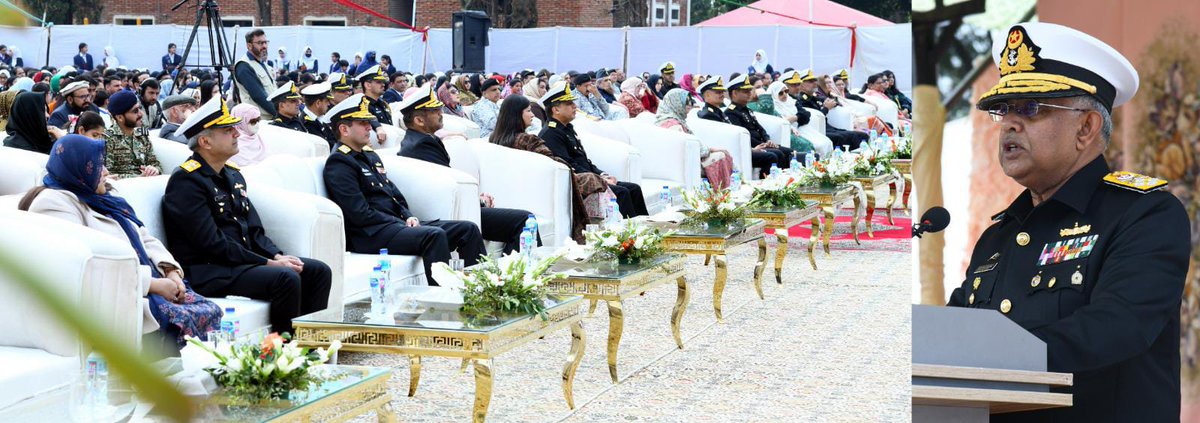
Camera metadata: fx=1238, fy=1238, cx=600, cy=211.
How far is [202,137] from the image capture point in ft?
15.5

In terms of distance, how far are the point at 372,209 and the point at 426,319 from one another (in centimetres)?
196

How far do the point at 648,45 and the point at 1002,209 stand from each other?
1954 centimetres

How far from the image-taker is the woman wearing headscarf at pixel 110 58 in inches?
629

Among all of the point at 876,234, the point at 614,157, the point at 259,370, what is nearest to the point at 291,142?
the point at 614,157

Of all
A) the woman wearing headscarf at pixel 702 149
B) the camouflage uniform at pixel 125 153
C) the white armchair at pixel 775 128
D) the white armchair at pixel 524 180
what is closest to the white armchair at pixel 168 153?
the camouflage uniform at pixel 125 153

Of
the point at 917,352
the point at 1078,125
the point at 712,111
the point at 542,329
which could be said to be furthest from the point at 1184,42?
the point at 712,111

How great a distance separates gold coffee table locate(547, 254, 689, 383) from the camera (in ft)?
15.7

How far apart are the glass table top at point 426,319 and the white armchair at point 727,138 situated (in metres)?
6.67

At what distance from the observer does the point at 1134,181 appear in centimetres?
154

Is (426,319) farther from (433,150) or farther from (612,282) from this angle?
(433,150)

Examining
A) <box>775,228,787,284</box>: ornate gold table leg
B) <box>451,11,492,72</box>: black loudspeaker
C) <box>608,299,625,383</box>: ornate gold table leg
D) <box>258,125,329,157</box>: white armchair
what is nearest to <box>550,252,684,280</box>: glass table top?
<box>608,299,625,383</box>: ornate gold table leg

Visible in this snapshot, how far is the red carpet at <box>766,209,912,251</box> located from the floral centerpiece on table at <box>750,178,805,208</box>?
1760 mm

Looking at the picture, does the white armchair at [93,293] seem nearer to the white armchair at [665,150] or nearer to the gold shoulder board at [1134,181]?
the gold shoulder board at [1134,181]

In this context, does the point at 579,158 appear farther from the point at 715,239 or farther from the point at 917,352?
the point at 917,352
